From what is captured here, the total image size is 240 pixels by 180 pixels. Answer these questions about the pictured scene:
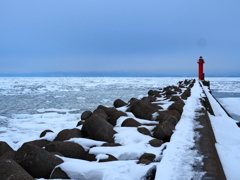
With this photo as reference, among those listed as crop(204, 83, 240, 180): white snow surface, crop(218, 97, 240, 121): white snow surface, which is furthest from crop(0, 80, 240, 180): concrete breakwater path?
crop(218, 97, 240, 121): white snow surface

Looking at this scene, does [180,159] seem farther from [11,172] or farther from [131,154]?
[11,172]

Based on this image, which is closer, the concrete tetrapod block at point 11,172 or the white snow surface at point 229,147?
the concrete tetrapod block at point 11,172

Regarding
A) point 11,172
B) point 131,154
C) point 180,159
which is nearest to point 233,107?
point 131,154

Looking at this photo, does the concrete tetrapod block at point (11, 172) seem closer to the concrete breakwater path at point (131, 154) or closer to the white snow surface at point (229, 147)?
the concrete breakwater path at point (131, 154)

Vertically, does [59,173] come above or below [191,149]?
below

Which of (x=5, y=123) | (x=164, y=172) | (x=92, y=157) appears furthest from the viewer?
(x=5, y=123)

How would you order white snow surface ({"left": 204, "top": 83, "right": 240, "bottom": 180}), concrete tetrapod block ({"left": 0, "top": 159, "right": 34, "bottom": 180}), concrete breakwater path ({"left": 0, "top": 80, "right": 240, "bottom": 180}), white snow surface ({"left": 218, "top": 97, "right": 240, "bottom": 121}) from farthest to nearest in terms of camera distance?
1. white snow surface ({"left": 218, "top": 97, "right": 240, "bottom": 121})
2. white snow surface ({"left": 204, "top": 83, "right": 240, "bottom": 180})
3. concrete breakwater path ({"left": 0, "top": 80, "right": 240, "bottom": 180})
4. concrete tetrapod block ({"left": 0, "top": 159, "right": 34, "bottom": 180})

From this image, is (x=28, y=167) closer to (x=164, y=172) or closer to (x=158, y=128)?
(x=164, y=172)

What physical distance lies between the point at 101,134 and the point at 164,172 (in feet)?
4.73

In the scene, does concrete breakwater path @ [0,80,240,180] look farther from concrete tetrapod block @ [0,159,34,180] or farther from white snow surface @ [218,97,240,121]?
white snow surface @ [218,97,240,121]

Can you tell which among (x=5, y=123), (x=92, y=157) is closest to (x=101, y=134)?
(x=92, y=157)

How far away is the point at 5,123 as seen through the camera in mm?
6094

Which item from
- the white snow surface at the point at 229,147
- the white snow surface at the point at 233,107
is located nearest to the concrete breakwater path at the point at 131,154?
the white snow surface at the point at 229,147

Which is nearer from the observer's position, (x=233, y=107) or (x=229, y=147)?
(x=229, y=147)
